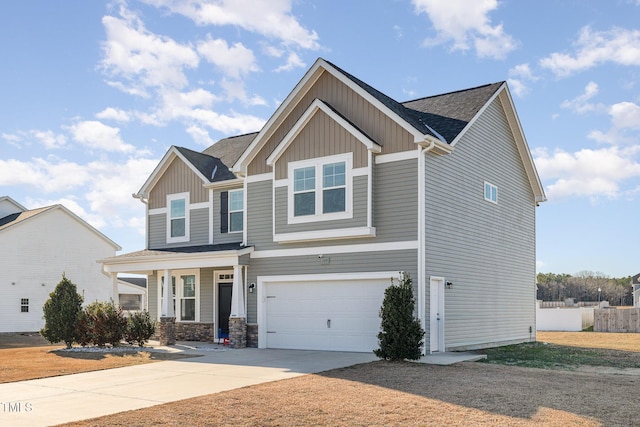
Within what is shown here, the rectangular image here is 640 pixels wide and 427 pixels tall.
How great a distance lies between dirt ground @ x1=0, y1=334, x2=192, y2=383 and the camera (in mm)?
14449

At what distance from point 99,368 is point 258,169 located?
8438 millimetres

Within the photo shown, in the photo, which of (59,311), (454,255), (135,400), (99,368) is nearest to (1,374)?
(99,368)

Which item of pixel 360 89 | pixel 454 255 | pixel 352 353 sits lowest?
pixel 352 353

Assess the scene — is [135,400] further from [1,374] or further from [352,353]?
[352,353]

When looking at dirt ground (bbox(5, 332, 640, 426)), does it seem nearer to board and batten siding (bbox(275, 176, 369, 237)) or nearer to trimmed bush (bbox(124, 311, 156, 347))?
board and batten siding (bbox(275, 176, 369, 237))

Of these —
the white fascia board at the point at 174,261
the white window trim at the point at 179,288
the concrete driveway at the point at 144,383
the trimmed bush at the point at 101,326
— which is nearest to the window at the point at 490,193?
the concrete driveway at the point at 144,383

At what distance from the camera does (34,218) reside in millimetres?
35156

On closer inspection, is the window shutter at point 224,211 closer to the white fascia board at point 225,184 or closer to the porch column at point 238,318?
the white fascia board at point 225,184

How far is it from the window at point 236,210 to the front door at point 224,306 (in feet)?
6.86

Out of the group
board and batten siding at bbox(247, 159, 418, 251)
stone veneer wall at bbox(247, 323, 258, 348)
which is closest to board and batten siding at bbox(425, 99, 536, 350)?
board and batten siding at bbox(247, 159, 418, 251)

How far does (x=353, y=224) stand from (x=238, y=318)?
514 centimetres

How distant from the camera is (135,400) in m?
10.8

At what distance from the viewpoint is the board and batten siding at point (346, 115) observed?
59.5 ft

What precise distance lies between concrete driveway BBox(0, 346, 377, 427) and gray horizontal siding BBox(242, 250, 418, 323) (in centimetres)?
243
